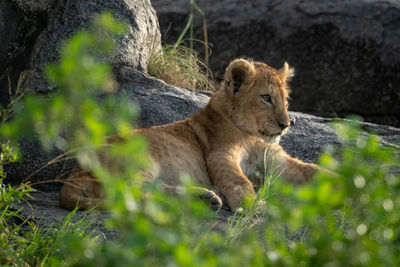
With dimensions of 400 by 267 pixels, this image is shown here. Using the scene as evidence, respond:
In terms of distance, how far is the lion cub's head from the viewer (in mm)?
4445

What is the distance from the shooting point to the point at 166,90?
559 centimetres

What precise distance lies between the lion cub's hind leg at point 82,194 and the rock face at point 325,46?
4.01 metres

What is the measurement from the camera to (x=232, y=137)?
4535mm

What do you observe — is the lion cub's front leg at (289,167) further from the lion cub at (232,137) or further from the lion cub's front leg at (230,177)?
the lion cub's front leg at (230,177)

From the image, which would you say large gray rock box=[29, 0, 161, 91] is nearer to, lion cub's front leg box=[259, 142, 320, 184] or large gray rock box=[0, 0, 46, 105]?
large gray rock box=[0, 0, 46, 105]

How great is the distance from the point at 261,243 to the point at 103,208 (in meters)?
1.10

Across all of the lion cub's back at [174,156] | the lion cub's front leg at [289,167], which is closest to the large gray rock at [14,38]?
the lion cub's back at [174,156]

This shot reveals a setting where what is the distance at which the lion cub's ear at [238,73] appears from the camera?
14.9 ft

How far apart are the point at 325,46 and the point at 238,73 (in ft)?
11.8

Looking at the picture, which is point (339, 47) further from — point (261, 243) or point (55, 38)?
point (261, 243)

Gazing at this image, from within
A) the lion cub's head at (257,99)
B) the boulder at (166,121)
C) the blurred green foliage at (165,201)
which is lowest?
the boulder at (166,121)

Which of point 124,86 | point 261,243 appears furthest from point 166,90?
point 261,243

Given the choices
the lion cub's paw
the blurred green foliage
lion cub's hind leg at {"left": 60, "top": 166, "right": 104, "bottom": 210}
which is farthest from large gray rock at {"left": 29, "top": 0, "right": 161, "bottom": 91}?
the blurred green foliage

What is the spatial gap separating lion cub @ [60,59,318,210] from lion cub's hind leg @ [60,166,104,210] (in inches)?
11.6
